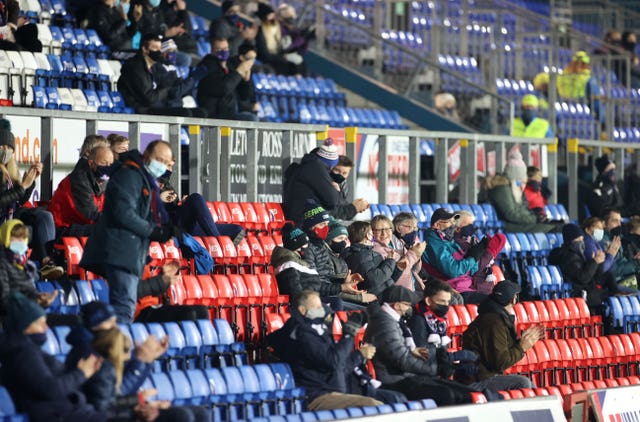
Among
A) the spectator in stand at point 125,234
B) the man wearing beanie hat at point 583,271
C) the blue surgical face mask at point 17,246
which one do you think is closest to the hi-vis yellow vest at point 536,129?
the man wearing beanie hat at point 583,271

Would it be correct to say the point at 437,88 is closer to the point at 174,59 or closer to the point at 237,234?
the point at 174,59

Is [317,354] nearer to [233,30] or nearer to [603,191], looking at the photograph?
[603,191]

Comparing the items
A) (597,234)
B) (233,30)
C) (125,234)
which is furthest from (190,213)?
(233,30)

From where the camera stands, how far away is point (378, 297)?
13320 mm

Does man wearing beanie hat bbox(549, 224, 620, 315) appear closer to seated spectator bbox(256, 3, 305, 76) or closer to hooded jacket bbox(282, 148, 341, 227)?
hooded jacket bbox(282, 148, 341, 227)

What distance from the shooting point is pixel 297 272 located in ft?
41.4

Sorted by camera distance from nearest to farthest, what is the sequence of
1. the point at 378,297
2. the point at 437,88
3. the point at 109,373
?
the point at 109,373
the point at 378,297
the point at 437,88

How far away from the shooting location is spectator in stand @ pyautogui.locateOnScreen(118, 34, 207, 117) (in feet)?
52.2

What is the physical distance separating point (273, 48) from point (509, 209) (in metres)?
4.74

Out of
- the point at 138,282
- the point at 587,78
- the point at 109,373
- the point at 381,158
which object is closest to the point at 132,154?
the point at 138,282

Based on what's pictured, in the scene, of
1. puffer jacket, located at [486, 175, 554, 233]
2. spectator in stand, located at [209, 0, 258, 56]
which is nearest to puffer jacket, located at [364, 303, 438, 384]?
puffer jacket, located at [486, 175, 554, 233]

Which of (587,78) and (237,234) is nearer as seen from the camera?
(237,234)

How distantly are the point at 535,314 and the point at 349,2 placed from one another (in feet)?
33.7

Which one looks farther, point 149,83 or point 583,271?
point 583,271
